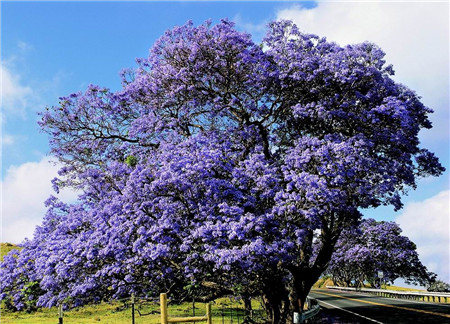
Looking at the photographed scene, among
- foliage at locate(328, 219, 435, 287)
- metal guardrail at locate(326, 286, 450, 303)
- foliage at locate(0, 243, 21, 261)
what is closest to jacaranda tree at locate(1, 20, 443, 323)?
metal guardrail at locate(326, 286, 450, 303)

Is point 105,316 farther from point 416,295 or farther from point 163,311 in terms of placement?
point 416,295

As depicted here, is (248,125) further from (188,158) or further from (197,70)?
(188,158)

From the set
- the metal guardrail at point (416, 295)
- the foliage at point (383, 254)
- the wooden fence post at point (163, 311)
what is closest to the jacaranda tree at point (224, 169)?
the wooden fence post at point (163, 311)

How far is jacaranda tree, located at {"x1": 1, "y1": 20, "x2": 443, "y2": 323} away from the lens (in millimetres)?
17562

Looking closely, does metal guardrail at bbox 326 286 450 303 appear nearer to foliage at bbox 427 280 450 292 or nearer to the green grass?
foliage at bbox 427 280 450 292

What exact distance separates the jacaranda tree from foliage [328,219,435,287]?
27015mm

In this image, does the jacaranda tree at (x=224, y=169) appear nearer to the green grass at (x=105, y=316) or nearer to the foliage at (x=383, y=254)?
the green grass at (x=105, y=316)

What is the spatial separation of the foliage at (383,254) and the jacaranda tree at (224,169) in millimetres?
27015

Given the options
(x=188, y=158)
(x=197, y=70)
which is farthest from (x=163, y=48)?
(x=188, y=158)

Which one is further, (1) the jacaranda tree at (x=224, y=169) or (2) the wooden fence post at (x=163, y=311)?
(1) the jacaranda tree at (x=224, y=169)

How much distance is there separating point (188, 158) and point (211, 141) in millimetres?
1918

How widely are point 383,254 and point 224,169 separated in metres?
35.9

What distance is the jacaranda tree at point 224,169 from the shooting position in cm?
1756

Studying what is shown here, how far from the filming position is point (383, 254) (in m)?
48.8
